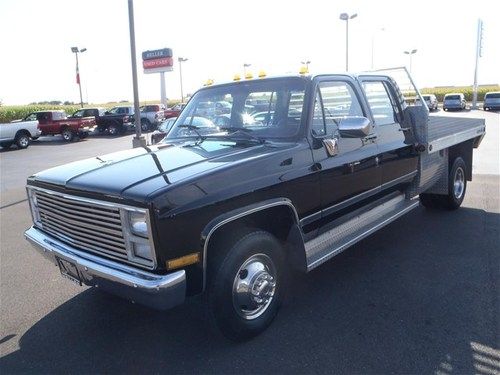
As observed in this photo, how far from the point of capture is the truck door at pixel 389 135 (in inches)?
187

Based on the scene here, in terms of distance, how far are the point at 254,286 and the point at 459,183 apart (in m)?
4.79

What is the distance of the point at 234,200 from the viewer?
120 inches

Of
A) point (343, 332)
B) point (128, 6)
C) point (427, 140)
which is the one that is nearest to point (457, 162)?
point (427, 140)

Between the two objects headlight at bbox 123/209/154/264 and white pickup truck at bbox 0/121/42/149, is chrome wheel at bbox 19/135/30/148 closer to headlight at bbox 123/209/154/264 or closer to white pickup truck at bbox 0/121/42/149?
white pickup truck at bbox 0/121/42/149

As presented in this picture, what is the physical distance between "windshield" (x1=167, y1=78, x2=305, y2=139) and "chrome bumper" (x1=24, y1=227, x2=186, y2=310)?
1637 mm

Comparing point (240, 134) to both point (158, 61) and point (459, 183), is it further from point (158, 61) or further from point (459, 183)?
point (158, 61)

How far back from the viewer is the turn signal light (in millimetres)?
2781

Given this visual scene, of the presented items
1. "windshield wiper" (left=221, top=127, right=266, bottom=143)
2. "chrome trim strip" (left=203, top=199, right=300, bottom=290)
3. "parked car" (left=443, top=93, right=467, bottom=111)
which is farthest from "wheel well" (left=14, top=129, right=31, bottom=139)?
"parked car" (left=443, top=93, right=467, bottom=111)

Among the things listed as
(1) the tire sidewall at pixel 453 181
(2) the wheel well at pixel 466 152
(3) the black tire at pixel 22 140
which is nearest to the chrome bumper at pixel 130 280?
(1) the tire sidewall at pixel 453 181

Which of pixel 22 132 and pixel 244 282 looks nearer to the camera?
pixel 244 282

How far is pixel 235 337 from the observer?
3.25 m

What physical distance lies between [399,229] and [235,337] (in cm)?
348

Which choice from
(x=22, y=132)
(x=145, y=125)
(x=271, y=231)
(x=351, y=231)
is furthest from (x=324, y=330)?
(x=145, y=125)

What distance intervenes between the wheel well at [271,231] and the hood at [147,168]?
0.44 metres
